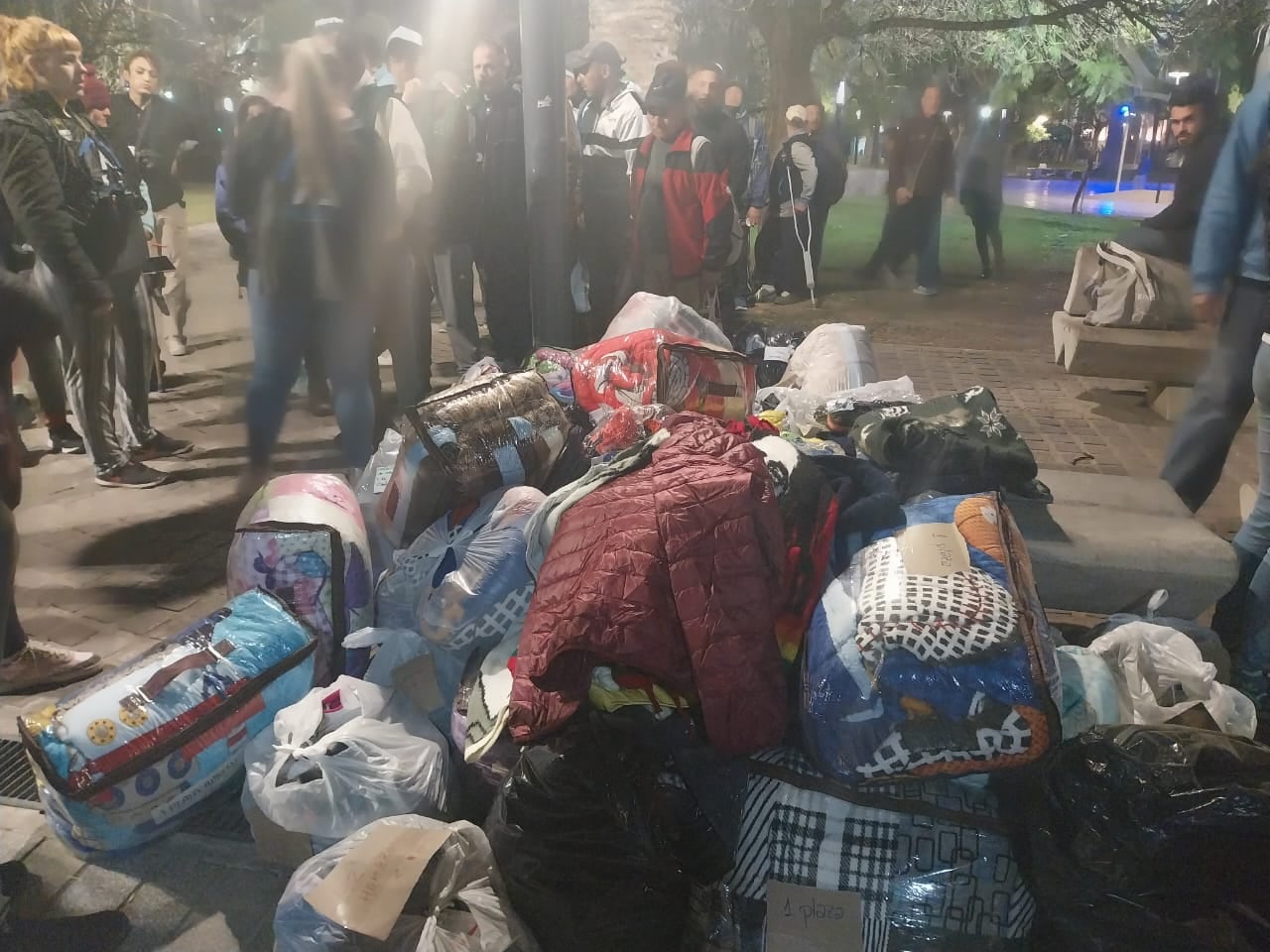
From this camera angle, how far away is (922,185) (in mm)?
7969

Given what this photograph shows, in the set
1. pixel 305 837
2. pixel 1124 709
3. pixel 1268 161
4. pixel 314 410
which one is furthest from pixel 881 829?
pixel 314 410

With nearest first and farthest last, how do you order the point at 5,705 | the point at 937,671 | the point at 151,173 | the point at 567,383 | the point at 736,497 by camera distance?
the point at 937,671 < the point at 736,497 < the point at 5,705 < the point at 567,383 < the point at 151,173

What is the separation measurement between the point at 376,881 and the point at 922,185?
783 centimetres

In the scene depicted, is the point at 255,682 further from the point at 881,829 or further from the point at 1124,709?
the point at 1124,709

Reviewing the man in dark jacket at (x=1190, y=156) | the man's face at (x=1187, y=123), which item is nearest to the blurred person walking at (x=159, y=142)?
the man in dark jacket at (x=1190, y=156)

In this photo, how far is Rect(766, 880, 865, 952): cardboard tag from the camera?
167 centimetres

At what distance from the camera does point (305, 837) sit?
186 centimetres

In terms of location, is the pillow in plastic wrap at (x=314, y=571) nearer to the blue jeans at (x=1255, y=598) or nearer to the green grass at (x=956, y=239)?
the blue jeans at (x=1255, y=598)

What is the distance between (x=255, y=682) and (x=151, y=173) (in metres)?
2.19

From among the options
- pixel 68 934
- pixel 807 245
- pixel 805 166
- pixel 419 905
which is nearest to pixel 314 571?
pixel 68 934

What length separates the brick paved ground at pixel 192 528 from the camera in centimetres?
191

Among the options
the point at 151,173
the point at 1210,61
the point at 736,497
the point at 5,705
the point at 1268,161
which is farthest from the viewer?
the point at 1210,61

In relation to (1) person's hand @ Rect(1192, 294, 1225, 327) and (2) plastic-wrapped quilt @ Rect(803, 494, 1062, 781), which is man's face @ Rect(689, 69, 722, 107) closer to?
(1) person's hand @ Rect(1192, 294, 1225, 327)

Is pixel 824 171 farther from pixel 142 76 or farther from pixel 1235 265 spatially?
pixel 142 76
